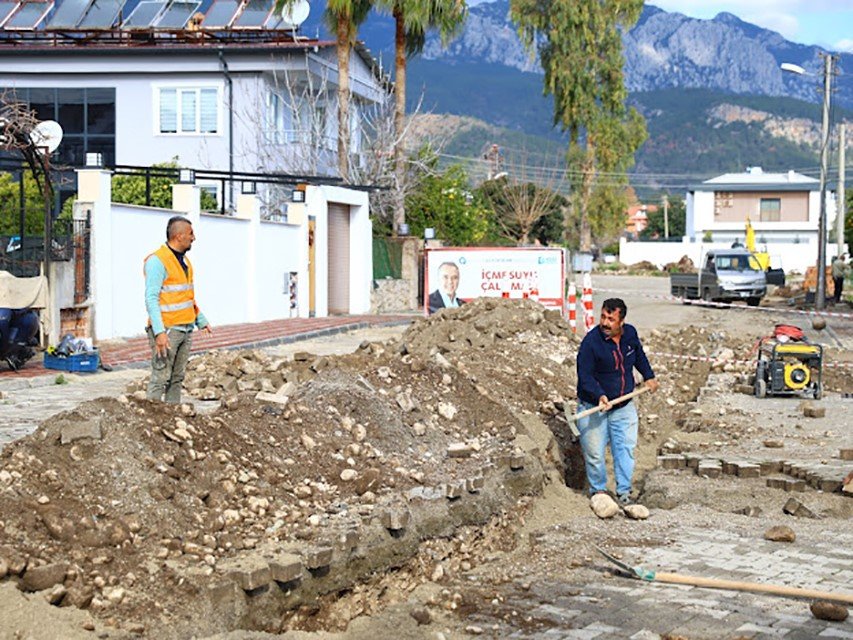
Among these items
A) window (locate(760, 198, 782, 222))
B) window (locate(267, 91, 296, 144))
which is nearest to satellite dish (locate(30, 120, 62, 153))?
window (locate(267, 91, 296, 144))

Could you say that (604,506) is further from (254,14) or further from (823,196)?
(823,196)

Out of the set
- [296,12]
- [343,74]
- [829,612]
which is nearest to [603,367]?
[829,612]

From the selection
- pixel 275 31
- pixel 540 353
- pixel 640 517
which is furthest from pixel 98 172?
pixel 275 31

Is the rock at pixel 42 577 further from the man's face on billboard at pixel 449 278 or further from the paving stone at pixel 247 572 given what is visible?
the man's face on billboard at pixel 449 278

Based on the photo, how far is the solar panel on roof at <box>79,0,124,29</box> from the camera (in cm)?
3988

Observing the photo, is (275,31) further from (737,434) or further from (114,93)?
(737,434)

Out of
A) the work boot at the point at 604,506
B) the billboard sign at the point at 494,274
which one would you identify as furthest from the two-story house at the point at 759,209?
the work boot at the point at 604,506

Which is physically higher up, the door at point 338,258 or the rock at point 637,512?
the door at point 338,258

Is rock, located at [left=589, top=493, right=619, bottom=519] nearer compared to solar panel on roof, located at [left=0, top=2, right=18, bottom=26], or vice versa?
rock, located at [left=589, top=493, right=619, bottom=519]

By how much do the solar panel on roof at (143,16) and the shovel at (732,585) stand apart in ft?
114

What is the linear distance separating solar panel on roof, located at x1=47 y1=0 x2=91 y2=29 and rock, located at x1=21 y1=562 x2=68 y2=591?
3663cm

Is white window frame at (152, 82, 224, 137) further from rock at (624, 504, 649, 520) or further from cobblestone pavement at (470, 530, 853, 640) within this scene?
cobblestone pavement at (470, 530, 853, 640)

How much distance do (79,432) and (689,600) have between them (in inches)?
138

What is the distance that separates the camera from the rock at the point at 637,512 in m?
9.34
